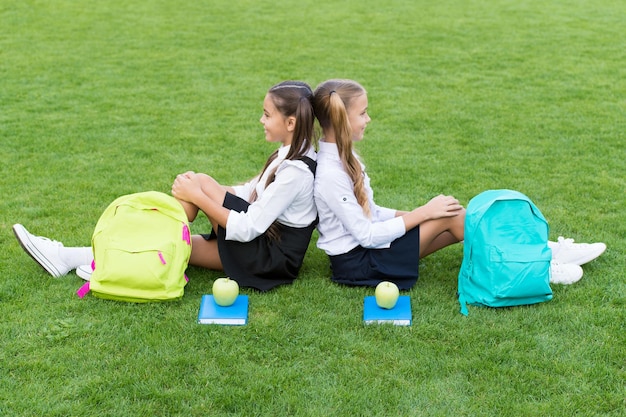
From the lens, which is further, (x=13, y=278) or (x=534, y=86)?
(x=534, y=86)

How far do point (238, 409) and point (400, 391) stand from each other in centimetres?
70

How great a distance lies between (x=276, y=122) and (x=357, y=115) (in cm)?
→ 44

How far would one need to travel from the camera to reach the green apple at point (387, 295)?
3953 millimetres

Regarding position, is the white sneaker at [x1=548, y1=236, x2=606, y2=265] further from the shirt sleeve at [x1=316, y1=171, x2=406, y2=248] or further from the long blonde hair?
the long blonde hair

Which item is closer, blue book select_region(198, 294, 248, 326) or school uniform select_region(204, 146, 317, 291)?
blue book select_region(198, 294, 248, 326)

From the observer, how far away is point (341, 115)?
4145mm

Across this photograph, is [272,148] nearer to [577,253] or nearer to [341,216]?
[341,216]

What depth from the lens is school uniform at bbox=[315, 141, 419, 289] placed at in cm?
422

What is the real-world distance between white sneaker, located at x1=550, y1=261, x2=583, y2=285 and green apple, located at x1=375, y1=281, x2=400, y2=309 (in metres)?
0.97

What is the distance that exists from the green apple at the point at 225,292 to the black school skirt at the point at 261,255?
28cm

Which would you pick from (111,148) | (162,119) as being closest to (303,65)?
(162,119)

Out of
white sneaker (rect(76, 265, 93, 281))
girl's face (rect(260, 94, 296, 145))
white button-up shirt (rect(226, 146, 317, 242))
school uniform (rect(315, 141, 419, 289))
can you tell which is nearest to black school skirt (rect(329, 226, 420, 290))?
school uniform (rect(315, 141, 419, 289))

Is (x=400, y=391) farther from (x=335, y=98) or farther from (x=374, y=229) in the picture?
(x=335, y=98)

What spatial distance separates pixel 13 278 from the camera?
14.5ft
